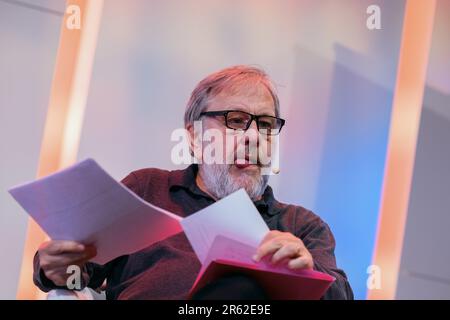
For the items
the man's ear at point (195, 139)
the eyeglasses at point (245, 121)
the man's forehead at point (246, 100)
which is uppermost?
the man's forehead at point (246, 100)

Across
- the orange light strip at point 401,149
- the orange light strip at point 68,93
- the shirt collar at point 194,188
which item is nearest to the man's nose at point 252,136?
the shirt collar at point 194,188

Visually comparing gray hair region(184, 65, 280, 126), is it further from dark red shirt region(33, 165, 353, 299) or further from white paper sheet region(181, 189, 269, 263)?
white paper sheet region(181, 189, 269, 263)

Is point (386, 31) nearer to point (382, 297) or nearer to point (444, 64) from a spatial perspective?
point (444, 64)

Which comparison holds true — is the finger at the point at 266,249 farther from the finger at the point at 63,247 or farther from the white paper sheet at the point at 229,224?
the finger at the point at 63,247

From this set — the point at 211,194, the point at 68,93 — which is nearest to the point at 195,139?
the point at 211,194

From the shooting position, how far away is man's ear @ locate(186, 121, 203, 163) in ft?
4.69

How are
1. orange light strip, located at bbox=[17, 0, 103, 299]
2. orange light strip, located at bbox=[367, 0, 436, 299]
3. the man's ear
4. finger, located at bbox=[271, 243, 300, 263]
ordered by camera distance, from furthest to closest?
orange light strip, located at bbox=[367, 0, 436, 299]
orange light strip, located at bbox=[17, 0, 103, 299]
the man's ear
finger, located at bbox=[271, 243, 300, 263]

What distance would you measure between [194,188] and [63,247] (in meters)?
0.42

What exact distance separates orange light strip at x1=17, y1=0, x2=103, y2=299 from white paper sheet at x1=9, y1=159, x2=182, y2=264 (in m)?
0.73

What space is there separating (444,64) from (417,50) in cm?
10

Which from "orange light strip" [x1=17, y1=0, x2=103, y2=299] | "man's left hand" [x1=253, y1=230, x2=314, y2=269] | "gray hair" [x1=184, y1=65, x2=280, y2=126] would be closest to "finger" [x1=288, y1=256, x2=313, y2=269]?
"man's left hand" [x1=253, y1=230, x2=314, y2=269]

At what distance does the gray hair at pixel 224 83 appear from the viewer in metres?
1.39

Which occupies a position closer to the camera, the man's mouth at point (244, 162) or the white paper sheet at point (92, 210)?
the white paper sheet at point (92, 210)
